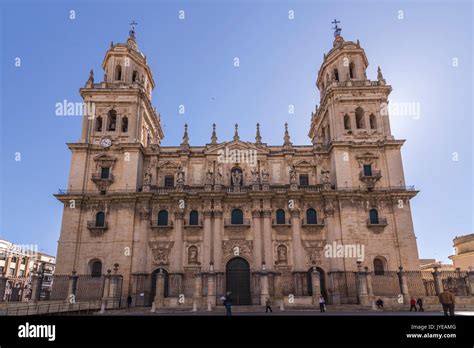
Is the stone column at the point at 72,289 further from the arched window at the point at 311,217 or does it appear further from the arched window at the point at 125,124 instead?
the arched window at the point at 311,217

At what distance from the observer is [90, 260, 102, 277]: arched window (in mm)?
29297

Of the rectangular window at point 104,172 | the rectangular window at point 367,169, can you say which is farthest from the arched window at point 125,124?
the rectangular window at point 367,169

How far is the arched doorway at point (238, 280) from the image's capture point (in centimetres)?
2845

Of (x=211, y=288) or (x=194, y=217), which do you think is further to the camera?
(x=194, y=217)

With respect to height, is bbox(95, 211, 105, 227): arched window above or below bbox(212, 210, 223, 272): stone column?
above

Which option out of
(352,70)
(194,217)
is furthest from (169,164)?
(352,70)

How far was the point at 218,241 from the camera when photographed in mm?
29641

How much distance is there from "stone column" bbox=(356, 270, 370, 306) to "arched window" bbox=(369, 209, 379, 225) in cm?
635

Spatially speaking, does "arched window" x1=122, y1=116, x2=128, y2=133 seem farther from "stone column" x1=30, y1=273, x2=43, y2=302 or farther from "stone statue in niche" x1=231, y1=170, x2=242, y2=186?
"stone column" x1=30, y1=273, x2=43, y2=302

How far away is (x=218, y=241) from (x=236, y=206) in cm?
339

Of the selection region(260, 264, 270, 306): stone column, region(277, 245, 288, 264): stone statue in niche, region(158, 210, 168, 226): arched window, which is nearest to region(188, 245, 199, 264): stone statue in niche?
region(158, 210, 168, 226): arched window

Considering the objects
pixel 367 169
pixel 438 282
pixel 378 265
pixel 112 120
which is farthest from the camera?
pixel 112 120

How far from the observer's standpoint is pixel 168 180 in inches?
1304

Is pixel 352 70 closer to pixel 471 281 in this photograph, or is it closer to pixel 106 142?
pixel 471 281
